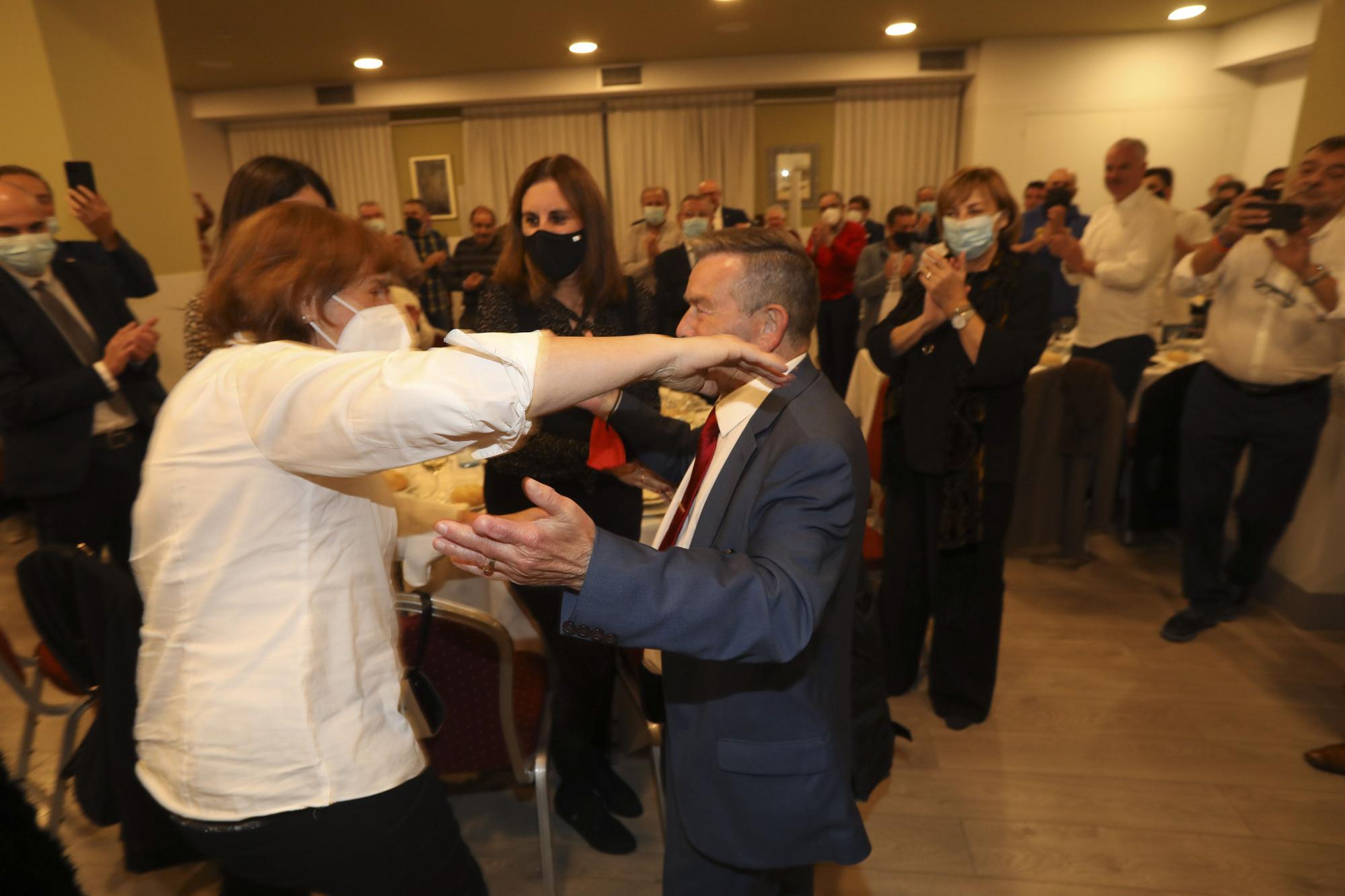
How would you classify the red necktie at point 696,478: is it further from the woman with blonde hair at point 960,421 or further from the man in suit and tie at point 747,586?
the woman with blonde hair at point 960,421

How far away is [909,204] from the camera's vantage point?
33.8 ft

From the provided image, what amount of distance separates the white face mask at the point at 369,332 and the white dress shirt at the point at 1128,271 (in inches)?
163

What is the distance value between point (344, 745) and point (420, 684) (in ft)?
1.29

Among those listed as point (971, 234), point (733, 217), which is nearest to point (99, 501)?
point (971, 234)

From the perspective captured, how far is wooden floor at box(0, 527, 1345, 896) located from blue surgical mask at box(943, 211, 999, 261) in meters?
1.66

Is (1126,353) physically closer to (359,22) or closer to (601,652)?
(601,652)

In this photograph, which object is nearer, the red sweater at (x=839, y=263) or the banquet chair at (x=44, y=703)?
the banquet chair at (x=44, y=703)

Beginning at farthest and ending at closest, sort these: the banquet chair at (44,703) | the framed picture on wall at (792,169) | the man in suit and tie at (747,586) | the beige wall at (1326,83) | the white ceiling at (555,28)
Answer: the framed picture on wall at (792,169) < the white ceiling at (555,28) < the beige wall at (1326,83) < the banquet chair at (44,703) < the man in suit and tie at (747,586)

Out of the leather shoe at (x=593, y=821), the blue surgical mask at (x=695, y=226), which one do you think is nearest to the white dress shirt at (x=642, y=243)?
the blue surgical mask at (x=695, y=226)

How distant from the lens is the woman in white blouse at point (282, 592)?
A: 102 cm

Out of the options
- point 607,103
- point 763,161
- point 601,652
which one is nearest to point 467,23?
point 607,103

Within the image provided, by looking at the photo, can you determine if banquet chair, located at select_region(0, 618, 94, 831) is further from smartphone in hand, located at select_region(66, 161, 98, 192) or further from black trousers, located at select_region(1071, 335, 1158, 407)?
black trousers, located at select_region(1071, 335, 1158, 407)

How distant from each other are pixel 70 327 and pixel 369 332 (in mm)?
2214

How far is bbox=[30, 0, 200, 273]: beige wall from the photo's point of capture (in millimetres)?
3646
